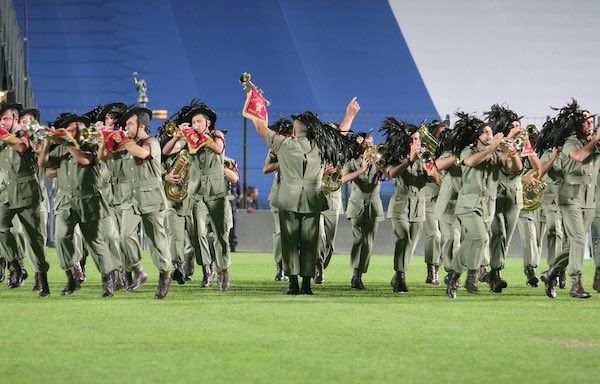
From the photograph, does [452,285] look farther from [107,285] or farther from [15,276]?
[15,276]

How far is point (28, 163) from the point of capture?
16.8 m

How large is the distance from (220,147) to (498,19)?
3368 cm

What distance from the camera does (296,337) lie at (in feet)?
40.3

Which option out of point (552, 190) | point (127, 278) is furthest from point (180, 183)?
point (552, 190)

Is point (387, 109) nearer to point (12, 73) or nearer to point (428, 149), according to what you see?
point (12, 73)

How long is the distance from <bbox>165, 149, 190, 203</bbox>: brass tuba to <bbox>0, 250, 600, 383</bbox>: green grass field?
1993 millimetres

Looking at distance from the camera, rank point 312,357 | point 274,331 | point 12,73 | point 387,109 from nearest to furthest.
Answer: point 312,357 → point 274,331 → point 12,73 → point 387,109

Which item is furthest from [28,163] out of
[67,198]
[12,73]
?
[12,73]

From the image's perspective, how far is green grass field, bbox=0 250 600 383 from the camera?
400 inches

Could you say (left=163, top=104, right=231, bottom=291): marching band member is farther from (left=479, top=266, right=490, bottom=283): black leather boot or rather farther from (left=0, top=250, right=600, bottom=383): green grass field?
(left=479, top=266, right=490, bottom=283): black leather boot

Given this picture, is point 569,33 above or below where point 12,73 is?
above

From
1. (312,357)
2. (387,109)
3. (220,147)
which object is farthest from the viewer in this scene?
(387,109)

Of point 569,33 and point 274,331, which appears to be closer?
point 274,331

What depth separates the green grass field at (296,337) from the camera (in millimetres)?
10148
